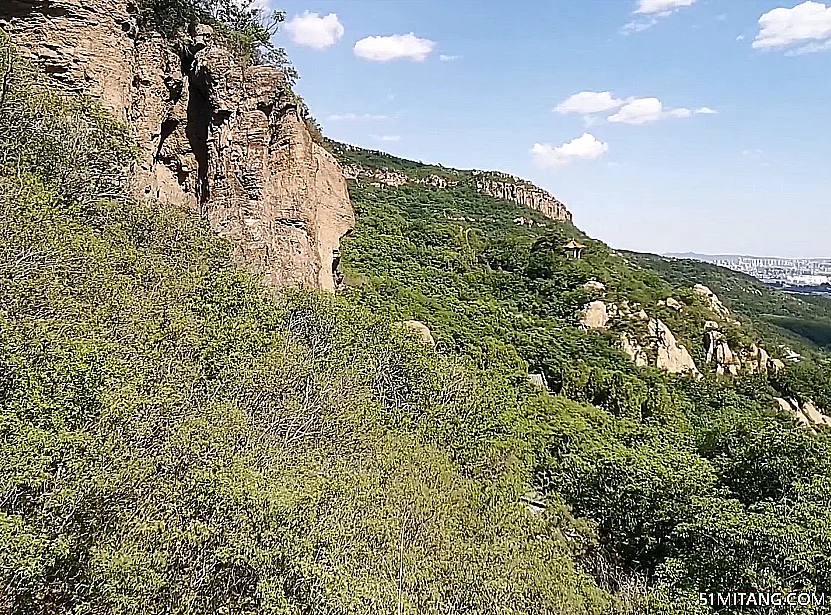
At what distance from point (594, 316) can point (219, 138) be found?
35.6 m

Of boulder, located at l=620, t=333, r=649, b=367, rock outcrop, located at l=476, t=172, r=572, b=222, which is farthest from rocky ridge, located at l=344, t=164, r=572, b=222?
boulder, located at l=620, t=333, r=649, b=367

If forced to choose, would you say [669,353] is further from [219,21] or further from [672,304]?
[219,21]

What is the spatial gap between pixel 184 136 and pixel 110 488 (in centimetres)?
2119

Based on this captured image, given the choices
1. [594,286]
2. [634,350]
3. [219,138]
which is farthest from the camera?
[594,286]

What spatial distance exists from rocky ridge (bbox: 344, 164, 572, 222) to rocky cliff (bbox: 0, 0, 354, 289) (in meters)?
65.9

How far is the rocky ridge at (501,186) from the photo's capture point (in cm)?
9931

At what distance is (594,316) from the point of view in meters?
54.7

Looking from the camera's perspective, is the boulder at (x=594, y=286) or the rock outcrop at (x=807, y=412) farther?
the boulder at (x=594, y=286)

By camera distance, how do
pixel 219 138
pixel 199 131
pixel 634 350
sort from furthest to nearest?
pixel 634 350, pixel 199 131, pixel 219 138

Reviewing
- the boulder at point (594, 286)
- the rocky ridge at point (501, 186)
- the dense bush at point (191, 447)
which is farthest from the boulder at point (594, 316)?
the rocky ridge at point (501, 186)

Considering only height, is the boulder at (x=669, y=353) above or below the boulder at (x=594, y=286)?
below

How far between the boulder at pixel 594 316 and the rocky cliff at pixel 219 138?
95.0ft

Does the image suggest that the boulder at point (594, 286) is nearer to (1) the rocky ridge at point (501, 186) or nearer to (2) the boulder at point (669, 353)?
(2) the boulder at point (669, 353)

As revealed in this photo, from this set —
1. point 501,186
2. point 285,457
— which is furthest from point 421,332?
point 501,186
